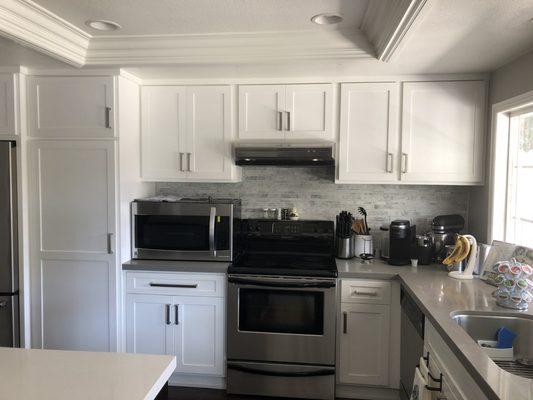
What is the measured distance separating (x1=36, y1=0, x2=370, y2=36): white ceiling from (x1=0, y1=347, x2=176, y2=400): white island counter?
1636 mm

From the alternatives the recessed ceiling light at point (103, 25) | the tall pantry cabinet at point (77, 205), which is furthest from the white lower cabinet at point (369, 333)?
the recessed ceiling light at point (103, 25)

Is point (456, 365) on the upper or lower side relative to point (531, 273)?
lower

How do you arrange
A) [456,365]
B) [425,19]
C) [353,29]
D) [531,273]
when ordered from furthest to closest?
[353,29], [531,273], [425,19], [456,365]

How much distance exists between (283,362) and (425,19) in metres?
2.13

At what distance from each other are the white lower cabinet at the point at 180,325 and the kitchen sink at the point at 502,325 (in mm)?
1486

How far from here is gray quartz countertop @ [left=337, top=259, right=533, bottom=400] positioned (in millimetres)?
1282

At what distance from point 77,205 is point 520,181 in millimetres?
2874

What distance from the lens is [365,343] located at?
8.86 ft

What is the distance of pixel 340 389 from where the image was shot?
2781 mm

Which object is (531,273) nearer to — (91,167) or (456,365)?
(456,365)

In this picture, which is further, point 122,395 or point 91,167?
point 91,167

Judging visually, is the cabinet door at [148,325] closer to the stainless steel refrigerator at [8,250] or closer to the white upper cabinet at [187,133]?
the stainless steel refrigerator at [8,250]

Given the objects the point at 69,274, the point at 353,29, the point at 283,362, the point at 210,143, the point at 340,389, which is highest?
the point at 353,29

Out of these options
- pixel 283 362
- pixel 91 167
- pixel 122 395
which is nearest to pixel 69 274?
pixel 91 167
